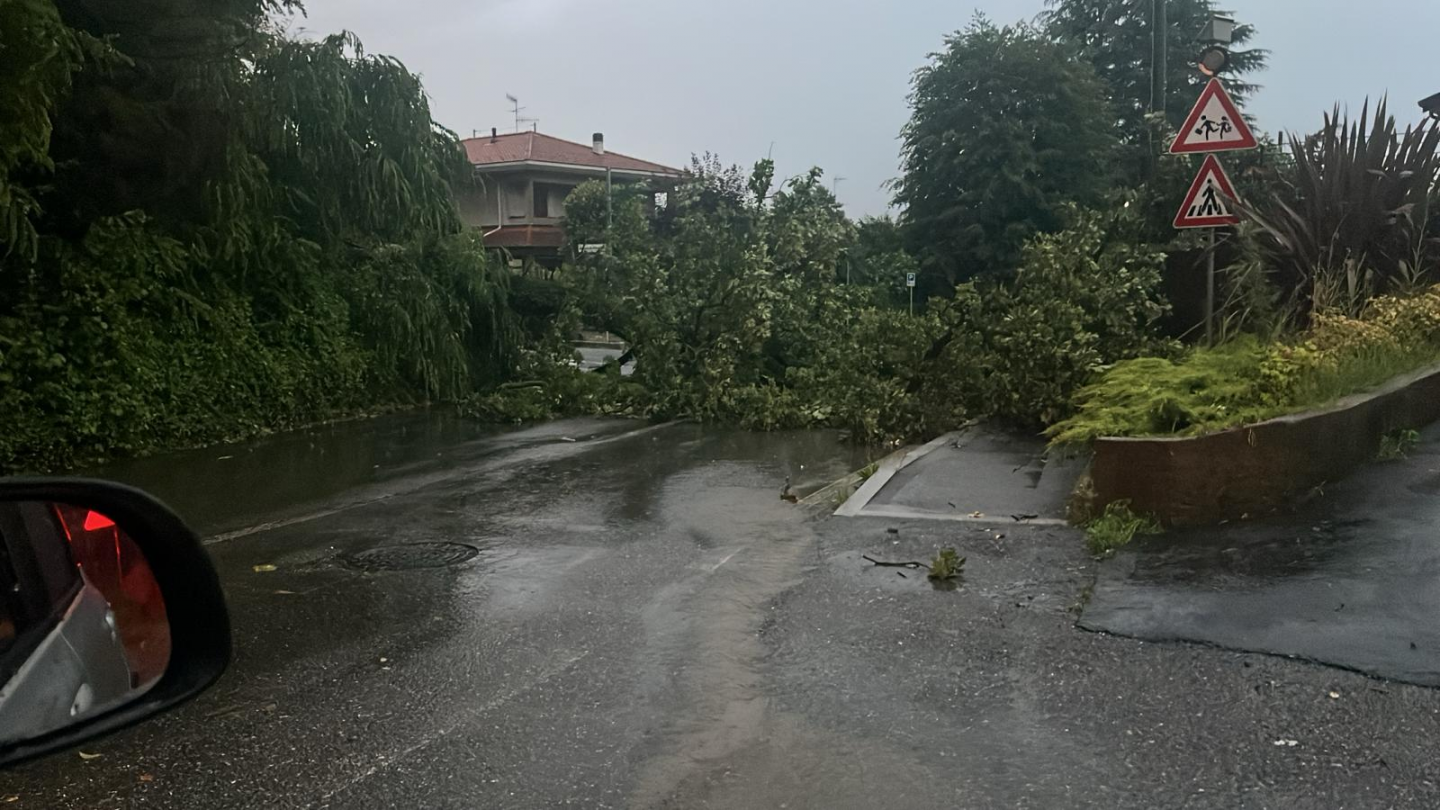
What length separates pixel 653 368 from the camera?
16.5 meters

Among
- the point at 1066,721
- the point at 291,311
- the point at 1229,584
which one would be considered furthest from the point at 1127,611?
the point at 291,311

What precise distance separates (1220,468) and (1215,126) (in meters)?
3.76

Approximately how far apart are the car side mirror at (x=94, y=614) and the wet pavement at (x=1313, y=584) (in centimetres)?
448

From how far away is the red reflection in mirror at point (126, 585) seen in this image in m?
2.29

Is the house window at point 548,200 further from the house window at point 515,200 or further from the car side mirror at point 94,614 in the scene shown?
the car side mirror at point 94,614

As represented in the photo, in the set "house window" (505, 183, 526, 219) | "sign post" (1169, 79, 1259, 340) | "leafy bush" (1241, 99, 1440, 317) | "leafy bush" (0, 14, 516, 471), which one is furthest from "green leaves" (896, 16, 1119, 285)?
"house window" (505, 183, 526, 219)

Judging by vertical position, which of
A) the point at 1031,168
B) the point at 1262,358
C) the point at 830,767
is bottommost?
the point at 830,767

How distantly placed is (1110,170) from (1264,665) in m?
24.7

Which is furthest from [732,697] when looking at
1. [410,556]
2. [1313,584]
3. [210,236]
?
[210,236]

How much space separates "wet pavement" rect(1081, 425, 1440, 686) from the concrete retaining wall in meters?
0.17

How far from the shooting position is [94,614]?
2254 millimetres

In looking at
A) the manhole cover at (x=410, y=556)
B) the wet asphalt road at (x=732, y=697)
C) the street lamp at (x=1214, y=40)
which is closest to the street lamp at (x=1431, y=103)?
the street lamp at (x=1214, y=40)

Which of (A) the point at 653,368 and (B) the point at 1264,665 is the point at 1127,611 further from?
(A) the point at 653,368

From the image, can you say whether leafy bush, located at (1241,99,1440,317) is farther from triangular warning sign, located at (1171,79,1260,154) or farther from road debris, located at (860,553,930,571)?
road debris, located at (860,553,930,571)
